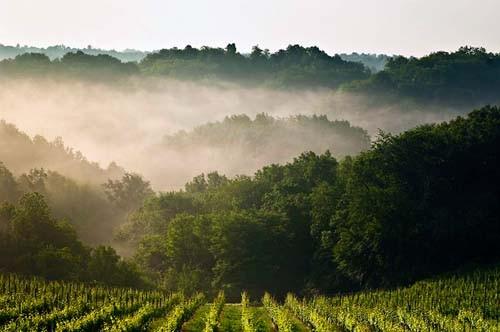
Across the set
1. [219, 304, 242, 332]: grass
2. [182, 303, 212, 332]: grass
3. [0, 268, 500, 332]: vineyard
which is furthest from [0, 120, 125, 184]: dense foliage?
[182, 303, 212, 332]: grass

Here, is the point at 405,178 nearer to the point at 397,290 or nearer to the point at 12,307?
the point at 397,290

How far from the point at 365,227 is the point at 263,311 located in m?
21.8

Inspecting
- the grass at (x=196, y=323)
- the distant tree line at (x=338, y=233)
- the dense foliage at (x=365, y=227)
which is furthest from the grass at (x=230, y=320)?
the distant tree line at (x=338, y=233)

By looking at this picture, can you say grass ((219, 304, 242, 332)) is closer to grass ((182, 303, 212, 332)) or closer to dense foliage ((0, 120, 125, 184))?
grass ((182, 303, 212, 332))

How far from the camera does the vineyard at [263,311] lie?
54625 mm

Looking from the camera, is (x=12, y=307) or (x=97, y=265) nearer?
(x=12, y=307)

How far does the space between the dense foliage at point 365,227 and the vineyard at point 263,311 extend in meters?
9.03

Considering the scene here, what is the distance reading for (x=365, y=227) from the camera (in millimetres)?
92312

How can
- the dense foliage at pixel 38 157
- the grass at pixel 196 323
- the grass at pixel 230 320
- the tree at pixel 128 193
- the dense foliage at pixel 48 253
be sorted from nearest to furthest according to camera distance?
the grass at pixel 230 320 < the grass at pixel 196 323 < the dense foliage at pixel 48 253 < the tree at pixel 128 193 < the dense foliage at pixel 38 157

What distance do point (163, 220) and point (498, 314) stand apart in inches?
2840

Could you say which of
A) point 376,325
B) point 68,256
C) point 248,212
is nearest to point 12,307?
point 376,325

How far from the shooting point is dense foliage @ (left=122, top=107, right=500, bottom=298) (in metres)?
91.3

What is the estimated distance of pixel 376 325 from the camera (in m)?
60.0

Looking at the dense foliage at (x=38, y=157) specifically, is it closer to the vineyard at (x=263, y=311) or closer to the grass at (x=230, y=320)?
the vineyard at (x=263, y=311)
